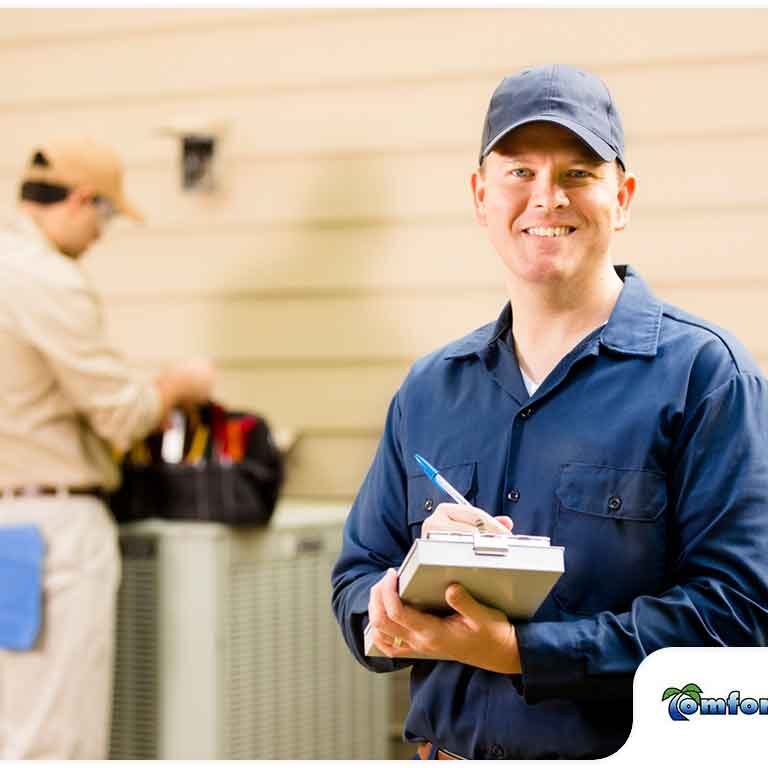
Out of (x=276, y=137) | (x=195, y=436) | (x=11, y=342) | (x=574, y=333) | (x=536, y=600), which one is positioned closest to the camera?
(x=536, y=600)

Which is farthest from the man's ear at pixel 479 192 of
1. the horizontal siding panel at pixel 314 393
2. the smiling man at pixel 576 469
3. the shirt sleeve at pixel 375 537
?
the horizontal siding panel at pixel 314 393

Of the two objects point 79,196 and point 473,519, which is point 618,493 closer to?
point 473,519

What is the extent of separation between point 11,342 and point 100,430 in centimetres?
27

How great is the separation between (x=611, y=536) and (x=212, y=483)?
181 cm

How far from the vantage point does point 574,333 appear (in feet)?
5.01

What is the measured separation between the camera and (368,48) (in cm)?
339

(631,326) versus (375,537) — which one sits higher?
(631,326)

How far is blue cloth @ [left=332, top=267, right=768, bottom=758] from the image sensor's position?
4.51 feet

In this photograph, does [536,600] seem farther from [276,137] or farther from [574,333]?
[276,137]

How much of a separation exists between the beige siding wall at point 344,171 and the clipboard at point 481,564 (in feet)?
6.03

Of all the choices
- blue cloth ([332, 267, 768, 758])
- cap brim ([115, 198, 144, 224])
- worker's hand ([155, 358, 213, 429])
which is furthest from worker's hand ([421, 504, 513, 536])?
cap brim ([115, 198, 144, 224])

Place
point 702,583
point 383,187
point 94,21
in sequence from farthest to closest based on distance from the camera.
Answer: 1. point 94,21
2. point 383,187
3. point 702,583

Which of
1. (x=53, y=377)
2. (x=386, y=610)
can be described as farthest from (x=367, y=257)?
(x=386, y=610)

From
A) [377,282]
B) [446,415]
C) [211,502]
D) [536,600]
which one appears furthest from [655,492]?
[377,282]
